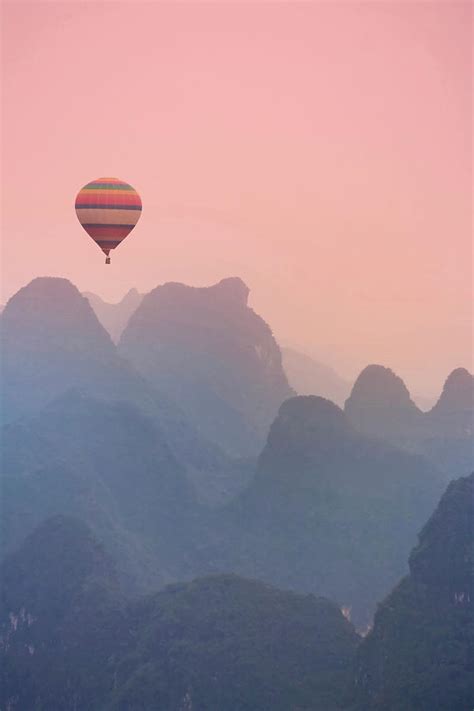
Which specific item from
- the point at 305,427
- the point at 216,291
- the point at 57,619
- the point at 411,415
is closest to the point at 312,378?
the point at 216,291

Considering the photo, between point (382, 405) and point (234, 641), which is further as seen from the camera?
point (382, 405)

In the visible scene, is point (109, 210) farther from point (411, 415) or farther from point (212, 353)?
point (212, 353)

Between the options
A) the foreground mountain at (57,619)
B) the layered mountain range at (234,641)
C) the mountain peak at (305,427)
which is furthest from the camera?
the mountain peak at (305,427)

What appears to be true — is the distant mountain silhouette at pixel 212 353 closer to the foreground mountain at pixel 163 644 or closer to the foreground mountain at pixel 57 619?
the foreground mountain at pixel 57 619

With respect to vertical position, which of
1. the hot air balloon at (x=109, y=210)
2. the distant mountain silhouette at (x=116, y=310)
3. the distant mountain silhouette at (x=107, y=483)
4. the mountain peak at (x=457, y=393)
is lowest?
the distant mountain silhouette at (x=116, y=310)

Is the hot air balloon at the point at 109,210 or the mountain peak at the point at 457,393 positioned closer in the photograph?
the hot air balloon at the point at 109,210

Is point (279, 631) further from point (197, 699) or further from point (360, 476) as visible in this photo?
point (360, 476)

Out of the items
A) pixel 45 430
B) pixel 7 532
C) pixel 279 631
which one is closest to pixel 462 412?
pixel 45 430

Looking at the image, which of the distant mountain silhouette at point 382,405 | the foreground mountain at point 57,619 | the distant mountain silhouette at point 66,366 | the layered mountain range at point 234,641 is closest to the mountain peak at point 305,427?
the distant mountain silhouette at point 66,366
